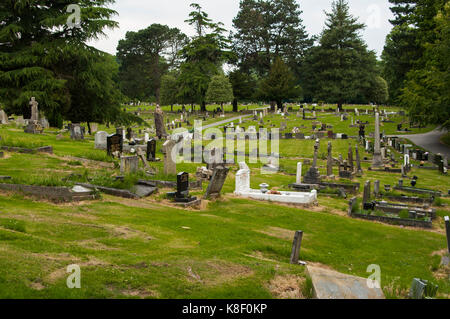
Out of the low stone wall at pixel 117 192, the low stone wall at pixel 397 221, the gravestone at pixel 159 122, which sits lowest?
the low stone wall at pixel 397 221

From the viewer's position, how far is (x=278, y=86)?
68.8 metres

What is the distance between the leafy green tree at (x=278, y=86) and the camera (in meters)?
69.1

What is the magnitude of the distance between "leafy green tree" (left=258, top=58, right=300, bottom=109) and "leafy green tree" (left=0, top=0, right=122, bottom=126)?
36467 mm

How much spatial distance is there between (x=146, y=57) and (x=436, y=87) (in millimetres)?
66806

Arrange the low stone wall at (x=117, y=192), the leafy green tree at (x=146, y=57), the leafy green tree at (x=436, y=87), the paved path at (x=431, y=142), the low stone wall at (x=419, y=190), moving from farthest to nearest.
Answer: the leafy green tree at (x=146, y=57) < the paved path at (x=431, y=142) < the leafy green tree at (x=436, y=87) < the low stone wall at (x=419, y=190) < the low stone wall at (x=117, y=192)

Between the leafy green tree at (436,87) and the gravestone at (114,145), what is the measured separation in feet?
78.8

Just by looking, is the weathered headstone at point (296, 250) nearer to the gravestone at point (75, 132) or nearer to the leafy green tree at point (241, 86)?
the gravestone at point (75, 132)

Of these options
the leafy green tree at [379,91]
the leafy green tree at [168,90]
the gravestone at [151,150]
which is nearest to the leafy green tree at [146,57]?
the leafy green tree at [168,90]

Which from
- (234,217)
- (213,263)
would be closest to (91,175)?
(234,217)

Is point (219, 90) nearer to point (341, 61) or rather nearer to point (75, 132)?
point (341, 61)

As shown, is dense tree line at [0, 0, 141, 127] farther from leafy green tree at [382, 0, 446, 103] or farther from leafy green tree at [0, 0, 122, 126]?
leafy green tree at [382, 0, 446, 103]

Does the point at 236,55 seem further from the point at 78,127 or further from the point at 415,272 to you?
the point at 415,272

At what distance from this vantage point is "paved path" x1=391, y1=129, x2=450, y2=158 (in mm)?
→ 36281

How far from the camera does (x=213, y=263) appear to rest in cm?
823
